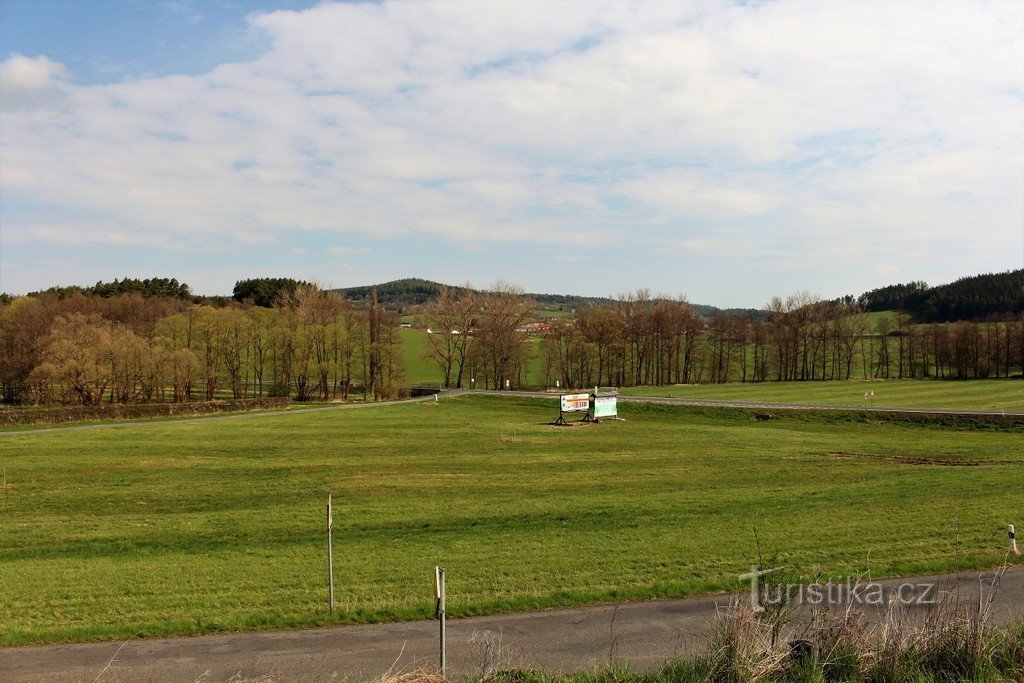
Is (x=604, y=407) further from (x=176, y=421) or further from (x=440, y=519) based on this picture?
(x=440, y=519)

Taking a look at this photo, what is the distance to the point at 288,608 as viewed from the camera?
11.8 meters

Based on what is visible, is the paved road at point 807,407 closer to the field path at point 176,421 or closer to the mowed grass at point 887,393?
the mowed grass at point 887,393

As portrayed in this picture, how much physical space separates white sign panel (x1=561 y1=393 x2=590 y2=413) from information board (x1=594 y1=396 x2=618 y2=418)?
839 mm

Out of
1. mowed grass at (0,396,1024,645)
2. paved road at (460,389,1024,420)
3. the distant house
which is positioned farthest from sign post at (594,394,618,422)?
the distant house

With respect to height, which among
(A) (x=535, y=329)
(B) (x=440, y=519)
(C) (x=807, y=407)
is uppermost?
(A) (x=535, y=329)

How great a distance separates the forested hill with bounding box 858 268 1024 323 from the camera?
134000 mm

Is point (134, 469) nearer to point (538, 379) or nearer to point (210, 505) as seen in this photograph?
point (210, 505)

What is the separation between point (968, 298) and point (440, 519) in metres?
155

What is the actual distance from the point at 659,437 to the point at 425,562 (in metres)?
27.8

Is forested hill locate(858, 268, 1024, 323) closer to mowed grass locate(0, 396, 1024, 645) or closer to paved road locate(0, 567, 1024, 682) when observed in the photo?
mowed grass locate(0, 396, 1024, 645)

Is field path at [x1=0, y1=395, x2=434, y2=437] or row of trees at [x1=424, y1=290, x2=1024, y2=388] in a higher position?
row of trees at [x1=424, y1=290, x2=1024, y2=388]

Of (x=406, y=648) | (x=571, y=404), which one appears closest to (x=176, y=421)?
(x=571, y=404)

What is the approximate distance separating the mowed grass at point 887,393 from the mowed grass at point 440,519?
19669 mm

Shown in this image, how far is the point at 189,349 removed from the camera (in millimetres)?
75062
